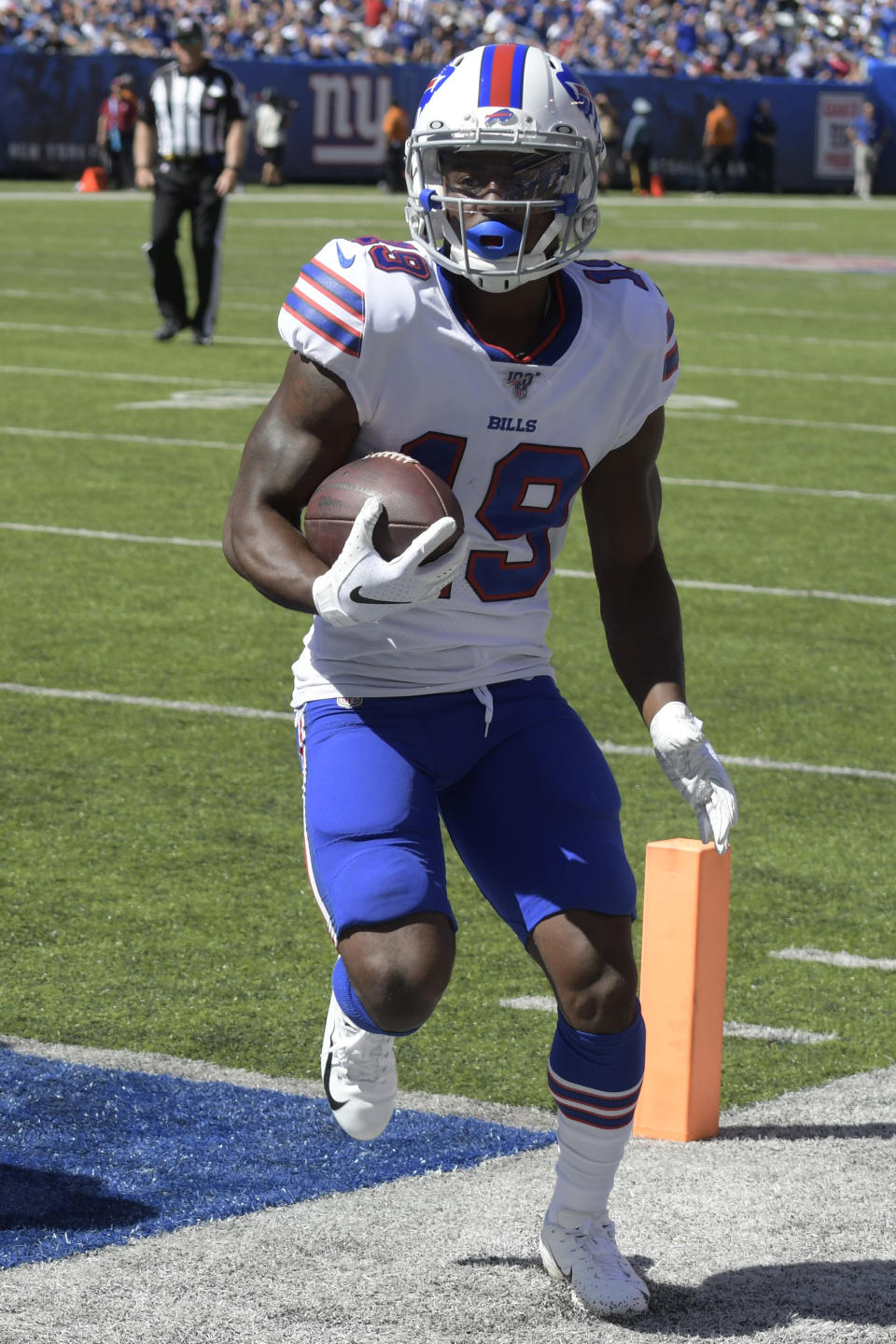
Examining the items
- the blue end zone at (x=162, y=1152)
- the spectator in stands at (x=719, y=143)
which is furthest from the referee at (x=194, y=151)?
the spectator in stands at (x=719, y=143)

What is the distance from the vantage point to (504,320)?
3471 millimetres

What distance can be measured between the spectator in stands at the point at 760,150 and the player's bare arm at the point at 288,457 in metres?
36.6

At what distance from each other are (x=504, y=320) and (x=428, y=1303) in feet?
4.97

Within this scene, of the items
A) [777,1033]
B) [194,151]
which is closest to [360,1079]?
[777,1033]

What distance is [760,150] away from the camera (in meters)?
39.2

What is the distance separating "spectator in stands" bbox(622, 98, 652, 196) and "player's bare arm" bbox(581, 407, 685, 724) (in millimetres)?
33993

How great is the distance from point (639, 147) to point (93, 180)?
31.5 feet

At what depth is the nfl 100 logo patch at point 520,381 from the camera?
11.1ft

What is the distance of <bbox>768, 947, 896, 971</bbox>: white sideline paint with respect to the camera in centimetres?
480

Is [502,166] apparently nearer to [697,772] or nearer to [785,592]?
[697,772]

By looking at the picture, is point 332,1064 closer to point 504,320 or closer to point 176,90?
point 504,320

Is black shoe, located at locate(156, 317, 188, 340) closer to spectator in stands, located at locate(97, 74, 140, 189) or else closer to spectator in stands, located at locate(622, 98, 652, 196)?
spectator in stands, located at locate(97, 74, 140, 189)

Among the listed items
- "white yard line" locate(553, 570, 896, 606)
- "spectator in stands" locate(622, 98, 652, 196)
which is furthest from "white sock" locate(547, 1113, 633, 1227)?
"spectator in stands" locate(622, 98, 652, 196)

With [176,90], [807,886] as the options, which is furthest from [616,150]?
[807,886]
